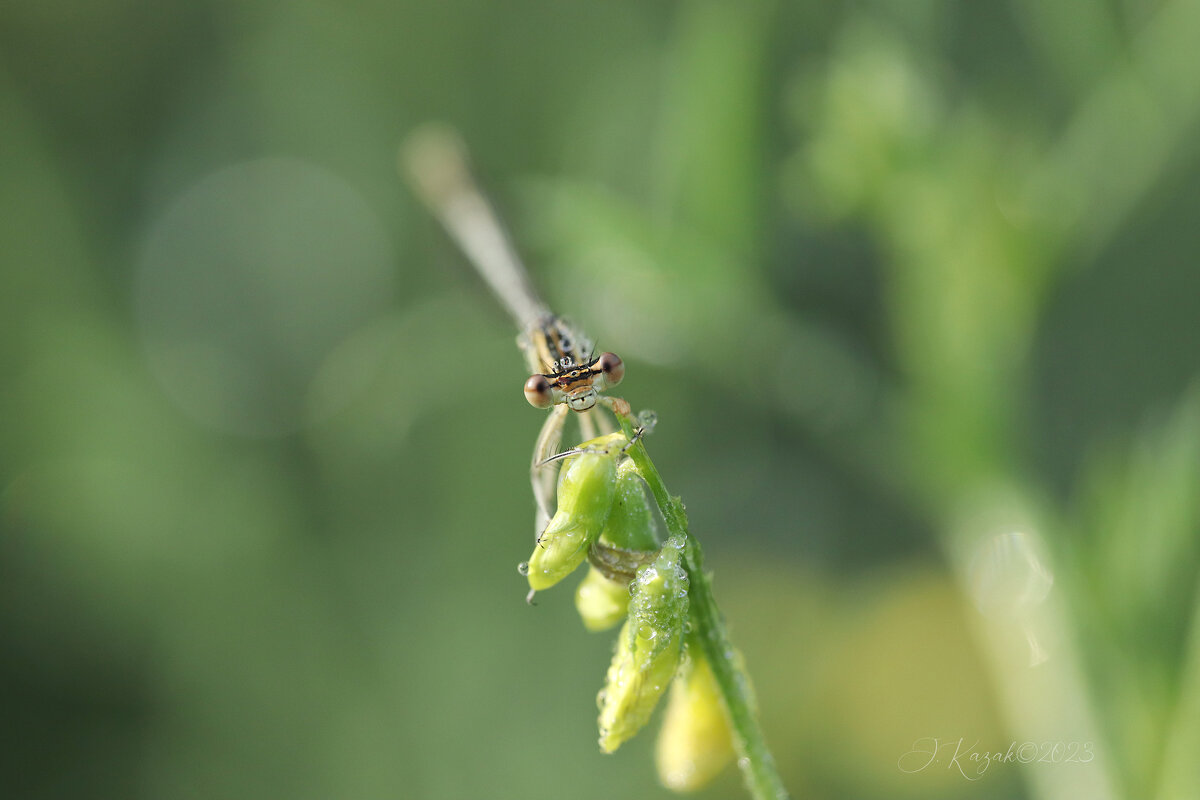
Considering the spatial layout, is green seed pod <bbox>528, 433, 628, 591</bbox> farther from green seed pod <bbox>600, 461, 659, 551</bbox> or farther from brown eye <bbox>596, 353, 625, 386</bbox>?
brown eye <bbox>596, 353, 625, 386</bbox>

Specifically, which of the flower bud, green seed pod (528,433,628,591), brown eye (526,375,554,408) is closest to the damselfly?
brown eye (526,375,554,408)

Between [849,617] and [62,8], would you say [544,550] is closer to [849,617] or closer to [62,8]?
[849,617]

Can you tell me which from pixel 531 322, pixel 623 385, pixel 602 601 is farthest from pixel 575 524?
pixel 623 385

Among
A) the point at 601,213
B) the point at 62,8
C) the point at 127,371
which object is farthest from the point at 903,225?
the point at 62,8

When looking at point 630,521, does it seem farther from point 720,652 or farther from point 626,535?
point 720,652

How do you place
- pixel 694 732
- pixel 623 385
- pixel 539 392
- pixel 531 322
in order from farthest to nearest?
1. pixel 623 385
2. pixel 531 322
3. pixel 539 392
4. pixel 694 732

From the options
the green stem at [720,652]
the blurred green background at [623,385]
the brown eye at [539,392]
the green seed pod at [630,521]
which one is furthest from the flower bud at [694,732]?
the blurred green background at [623,385]
